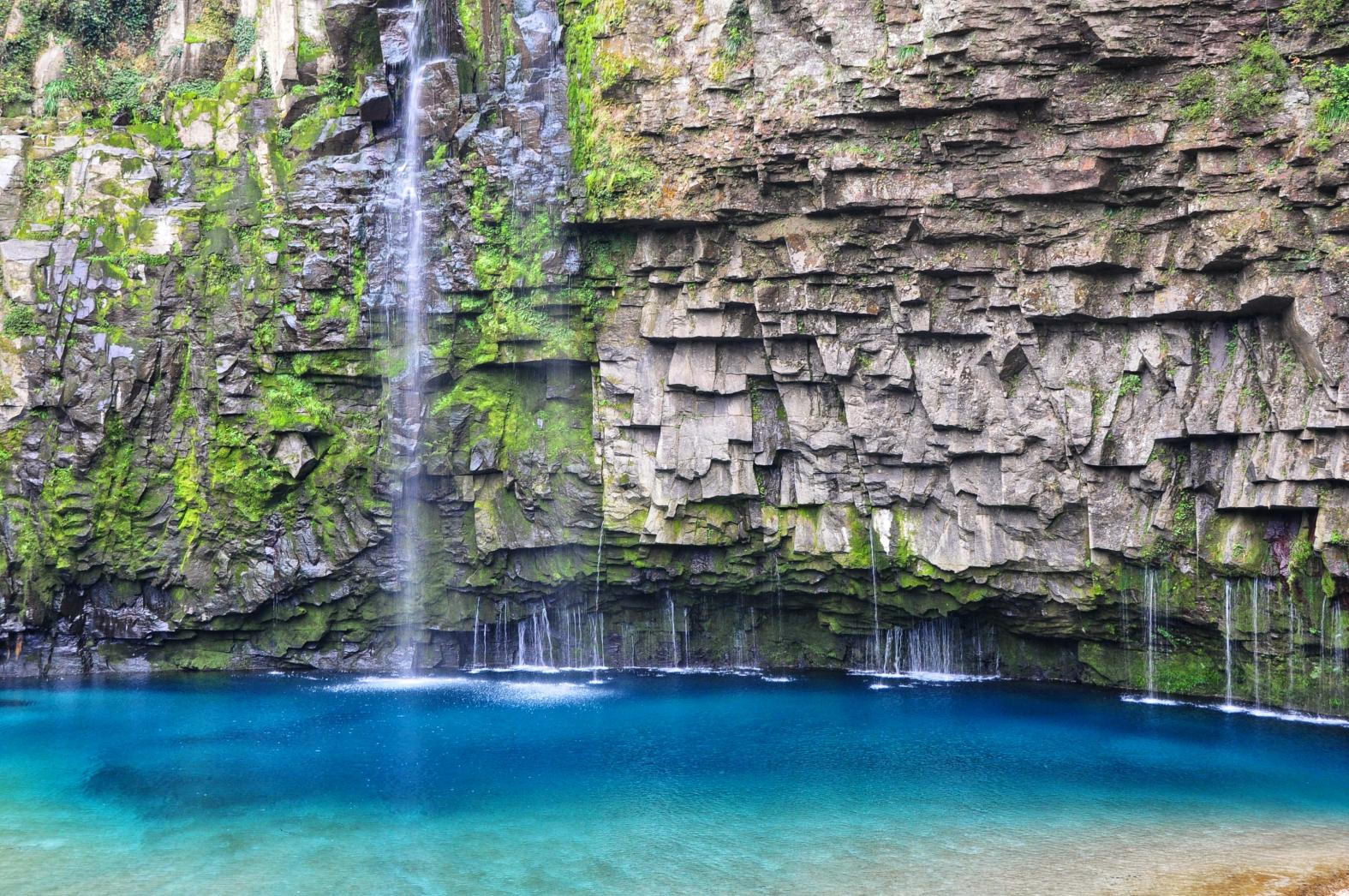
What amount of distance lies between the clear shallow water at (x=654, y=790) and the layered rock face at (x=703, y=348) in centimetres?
208

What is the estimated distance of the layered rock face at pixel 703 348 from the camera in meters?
18.9

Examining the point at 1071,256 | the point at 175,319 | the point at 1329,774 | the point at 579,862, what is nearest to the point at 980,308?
the point at 1071,256

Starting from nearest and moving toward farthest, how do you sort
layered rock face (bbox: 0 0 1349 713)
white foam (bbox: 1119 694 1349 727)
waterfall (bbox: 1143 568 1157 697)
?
layered rock face (bbox: 0 0 1349 713)
white foam (bbox: 1119 694 1349 727)
waterfall (bbox: 1143 568 1157 697)

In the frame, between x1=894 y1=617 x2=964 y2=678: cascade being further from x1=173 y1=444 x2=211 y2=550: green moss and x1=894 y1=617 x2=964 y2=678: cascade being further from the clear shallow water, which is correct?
x1=173 y1=444 x2=211 y2=550: green moss

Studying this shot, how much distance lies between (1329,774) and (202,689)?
20.5 meters

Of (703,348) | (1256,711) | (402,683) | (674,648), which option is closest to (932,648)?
(674,648)

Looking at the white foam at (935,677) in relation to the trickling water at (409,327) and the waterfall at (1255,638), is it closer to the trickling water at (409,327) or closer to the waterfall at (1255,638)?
the waterfall at (1255,638)

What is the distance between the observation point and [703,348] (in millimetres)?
23359

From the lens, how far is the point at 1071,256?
19734 millimetres

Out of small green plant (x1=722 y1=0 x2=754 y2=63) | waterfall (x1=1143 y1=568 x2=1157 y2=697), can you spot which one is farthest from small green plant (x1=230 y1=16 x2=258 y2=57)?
waterfall (x1=1143 y1=568 x2=1157 y2=697)

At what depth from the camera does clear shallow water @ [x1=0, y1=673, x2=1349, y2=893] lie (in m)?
13.7

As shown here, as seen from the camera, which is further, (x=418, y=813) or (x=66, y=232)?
(x=66, y=232)

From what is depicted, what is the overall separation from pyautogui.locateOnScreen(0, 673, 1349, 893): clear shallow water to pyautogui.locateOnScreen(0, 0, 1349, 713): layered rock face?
6.81ft

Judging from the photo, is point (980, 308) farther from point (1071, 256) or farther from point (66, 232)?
point (66, 232)
